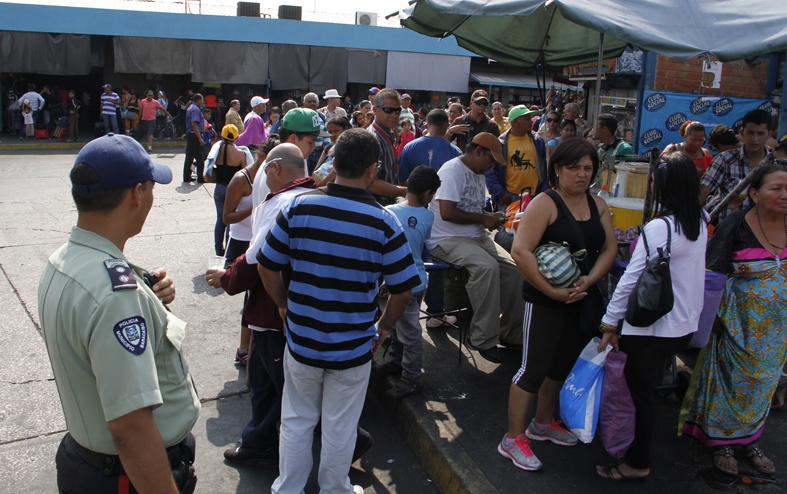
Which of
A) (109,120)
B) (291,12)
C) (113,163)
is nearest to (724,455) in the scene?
(113,163)

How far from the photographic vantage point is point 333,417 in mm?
2947

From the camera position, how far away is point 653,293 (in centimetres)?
306

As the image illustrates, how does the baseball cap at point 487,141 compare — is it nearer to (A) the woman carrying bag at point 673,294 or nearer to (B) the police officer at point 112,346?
(A) the woman carrying bag at point 673,294

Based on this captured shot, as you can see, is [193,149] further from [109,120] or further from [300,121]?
[300,121]

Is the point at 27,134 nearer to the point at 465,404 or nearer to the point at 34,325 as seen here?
the point at 34,325

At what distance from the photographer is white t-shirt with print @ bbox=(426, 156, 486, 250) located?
15.6 feet

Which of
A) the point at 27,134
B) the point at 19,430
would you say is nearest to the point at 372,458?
the point at 19,430

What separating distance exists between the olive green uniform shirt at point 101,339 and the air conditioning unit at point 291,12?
84.2 feet

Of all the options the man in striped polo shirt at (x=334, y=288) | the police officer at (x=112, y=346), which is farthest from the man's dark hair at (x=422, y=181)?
the police officer at (x=112, y=346)

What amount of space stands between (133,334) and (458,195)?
3377 millimetres

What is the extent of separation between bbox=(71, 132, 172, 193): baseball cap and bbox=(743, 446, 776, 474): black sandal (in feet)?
11.7

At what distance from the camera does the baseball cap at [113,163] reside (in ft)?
5.87

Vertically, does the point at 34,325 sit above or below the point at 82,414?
below

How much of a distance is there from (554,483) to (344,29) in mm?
23504
